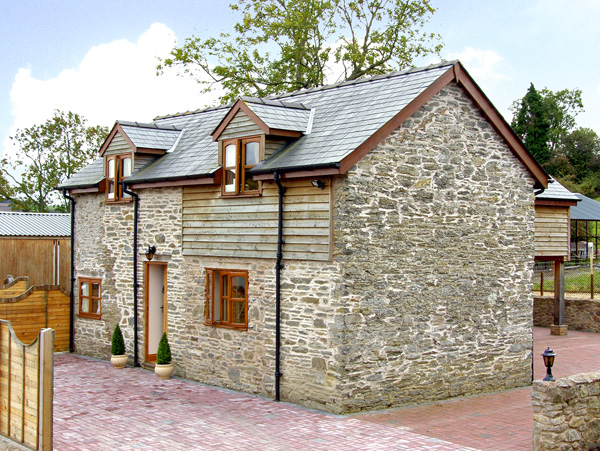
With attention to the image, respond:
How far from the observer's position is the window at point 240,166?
48.5ft

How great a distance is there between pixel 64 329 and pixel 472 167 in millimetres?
12721

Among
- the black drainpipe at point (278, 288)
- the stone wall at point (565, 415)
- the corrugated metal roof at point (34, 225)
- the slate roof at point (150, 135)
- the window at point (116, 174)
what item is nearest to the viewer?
the stone wall at point (565, 415)

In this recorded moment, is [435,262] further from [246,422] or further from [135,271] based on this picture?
[135,271]

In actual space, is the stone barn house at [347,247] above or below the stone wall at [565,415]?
above

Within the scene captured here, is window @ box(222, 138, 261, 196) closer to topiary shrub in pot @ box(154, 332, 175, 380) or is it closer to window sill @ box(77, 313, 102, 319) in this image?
topiary shrub in pot @ box(154, 332, 175, 380)

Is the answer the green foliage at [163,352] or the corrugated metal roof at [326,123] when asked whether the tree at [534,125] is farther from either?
the green foliage at [163,352]

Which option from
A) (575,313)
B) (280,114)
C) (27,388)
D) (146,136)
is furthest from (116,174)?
(575,313)

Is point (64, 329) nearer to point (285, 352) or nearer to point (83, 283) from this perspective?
point (83, 283)

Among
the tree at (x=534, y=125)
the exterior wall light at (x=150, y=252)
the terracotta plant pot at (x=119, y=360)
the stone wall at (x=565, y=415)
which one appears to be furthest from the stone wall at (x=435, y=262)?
the tree at (x=534, y=125)

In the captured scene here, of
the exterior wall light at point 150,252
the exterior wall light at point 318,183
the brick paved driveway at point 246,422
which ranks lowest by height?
the brick paved driveway at point 246,422

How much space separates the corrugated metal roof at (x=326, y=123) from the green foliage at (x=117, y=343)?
3902 millimetres

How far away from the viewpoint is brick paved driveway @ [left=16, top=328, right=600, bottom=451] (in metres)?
10.9

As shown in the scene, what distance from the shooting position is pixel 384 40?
33.2 metres

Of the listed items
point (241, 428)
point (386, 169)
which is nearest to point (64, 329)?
point (241, 428)
